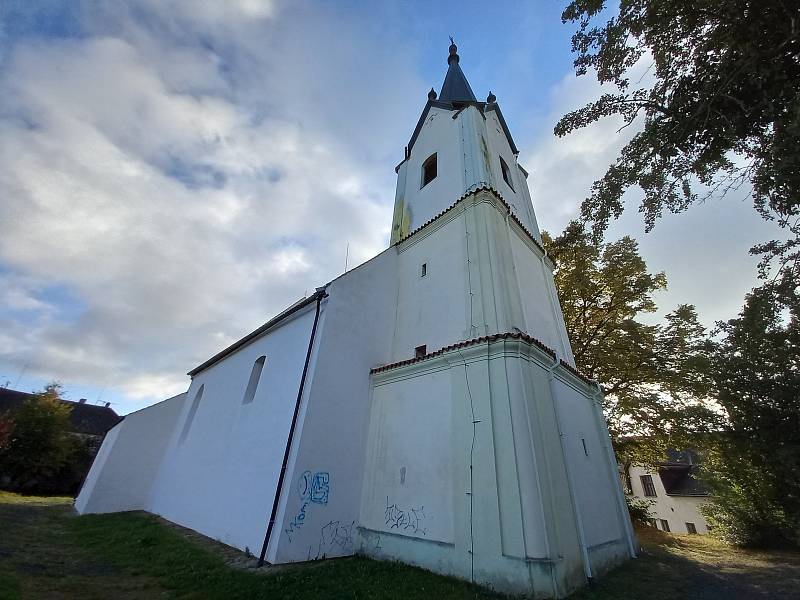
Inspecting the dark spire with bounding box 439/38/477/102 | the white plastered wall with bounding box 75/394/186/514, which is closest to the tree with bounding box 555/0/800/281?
the dark spire with bounding box 439/38/477/102

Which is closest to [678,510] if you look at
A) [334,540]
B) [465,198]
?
[465,198]

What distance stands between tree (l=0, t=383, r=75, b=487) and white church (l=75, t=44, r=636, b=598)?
17774 mm

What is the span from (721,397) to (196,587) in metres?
16.8

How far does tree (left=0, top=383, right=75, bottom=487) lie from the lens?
73.1ft

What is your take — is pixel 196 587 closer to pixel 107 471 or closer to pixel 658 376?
pixel 107 471

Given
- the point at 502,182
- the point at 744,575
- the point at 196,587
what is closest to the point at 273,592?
the point at 196,587

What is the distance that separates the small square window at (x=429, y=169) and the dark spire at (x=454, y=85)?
11.8ft

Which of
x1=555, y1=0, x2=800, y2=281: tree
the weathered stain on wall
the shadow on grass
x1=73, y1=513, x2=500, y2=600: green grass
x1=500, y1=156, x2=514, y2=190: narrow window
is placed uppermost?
x1=500, y1=156, x2=514, y2=190: narrow window

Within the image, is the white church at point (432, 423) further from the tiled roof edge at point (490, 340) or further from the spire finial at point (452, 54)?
the spire finial at point (452, 54)

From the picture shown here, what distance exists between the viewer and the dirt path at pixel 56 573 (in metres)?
5.34

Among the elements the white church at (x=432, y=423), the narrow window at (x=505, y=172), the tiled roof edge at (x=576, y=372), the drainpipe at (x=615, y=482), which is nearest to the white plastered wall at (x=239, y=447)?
the white church at (x=432, y=423)

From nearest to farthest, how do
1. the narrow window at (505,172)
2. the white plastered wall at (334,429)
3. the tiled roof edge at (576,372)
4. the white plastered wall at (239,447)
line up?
the white plastered wall at (334,429) → the white plastered wall at (239,447) → the tiled roof edge at (576,372) → the narrow window at (505,172)

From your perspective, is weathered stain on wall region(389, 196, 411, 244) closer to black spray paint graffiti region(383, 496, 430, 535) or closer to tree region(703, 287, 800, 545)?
black spray paint graffiti region(383, 496, 430, 535)

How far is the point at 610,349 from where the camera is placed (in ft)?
51.0
